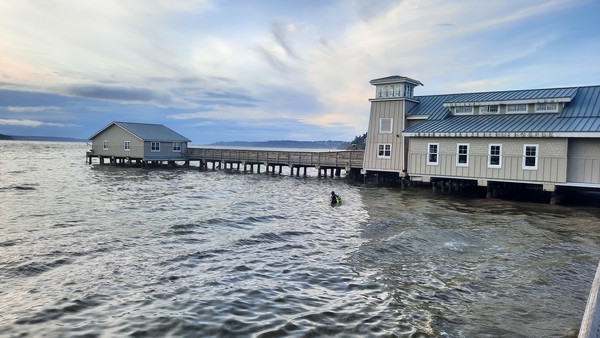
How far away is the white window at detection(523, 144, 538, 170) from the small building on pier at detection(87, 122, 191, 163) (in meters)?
41.6

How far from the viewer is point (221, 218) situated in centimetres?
1977

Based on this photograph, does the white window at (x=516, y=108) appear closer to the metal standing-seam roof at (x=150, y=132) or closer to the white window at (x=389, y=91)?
the white window at (x=389, y=91)

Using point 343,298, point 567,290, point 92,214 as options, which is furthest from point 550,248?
point 92,214

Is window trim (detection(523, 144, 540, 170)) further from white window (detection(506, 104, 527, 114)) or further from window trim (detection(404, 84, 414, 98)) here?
window trim (detection(404, 84, 414, 98))

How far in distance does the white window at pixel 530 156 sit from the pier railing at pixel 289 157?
16.4 meters

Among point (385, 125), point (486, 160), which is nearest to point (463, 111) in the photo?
point (486, 160)

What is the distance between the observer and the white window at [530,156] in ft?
81.5

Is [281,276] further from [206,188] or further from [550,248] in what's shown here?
[206,188]

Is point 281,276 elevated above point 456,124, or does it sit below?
below

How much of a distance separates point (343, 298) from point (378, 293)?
93cm

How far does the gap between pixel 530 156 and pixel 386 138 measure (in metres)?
11.4

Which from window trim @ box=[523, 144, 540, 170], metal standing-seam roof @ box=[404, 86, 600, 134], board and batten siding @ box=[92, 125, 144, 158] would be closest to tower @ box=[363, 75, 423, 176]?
metal standing-seam roof @ box=[404, 86, 600, 134]

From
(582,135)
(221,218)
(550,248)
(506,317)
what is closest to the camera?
(506,317)

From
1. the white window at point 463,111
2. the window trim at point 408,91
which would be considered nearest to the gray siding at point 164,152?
the window trim at point 408,91
